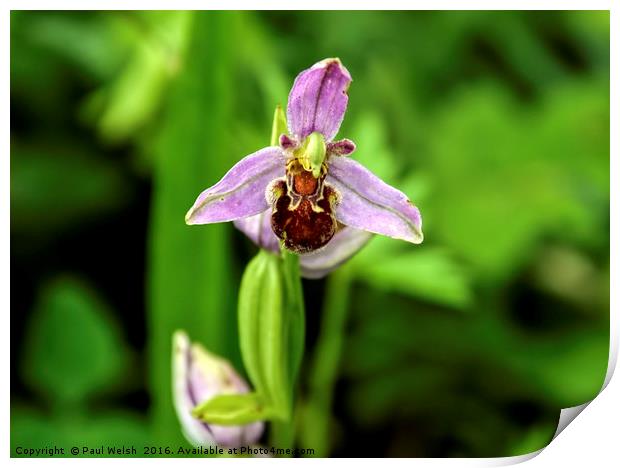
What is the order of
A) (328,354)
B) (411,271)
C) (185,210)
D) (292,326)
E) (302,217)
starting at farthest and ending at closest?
1. (328,354)
2. (411,271)
3. (185,210)
4. (292,326)
5. (302,217)

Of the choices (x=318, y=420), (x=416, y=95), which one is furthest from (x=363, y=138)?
(x=318, y=420)

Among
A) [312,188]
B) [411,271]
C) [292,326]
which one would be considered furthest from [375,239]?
[312,188]

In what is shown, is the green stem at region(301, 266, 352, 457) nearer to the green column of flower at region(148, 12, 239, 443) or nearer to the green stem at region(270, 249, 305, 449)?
the green column of flower at region(148, 12, 239, 443)

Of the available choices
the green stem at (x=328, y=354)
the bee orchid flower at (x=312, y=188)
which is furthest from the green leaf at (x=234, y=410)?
the green stem at (x=328, y=354)

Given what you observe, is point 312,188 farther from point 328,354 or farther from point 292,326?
point 328,354

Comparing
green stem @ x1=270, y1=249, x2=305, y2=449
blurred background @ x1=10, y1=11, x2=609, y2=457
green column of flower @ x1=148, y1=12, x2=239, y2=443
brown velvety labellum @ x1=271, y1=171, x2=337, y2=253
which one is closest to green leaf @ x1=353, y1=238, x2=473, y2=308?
blurred background @ x1=10, y1=11, x2=609, y2=457
